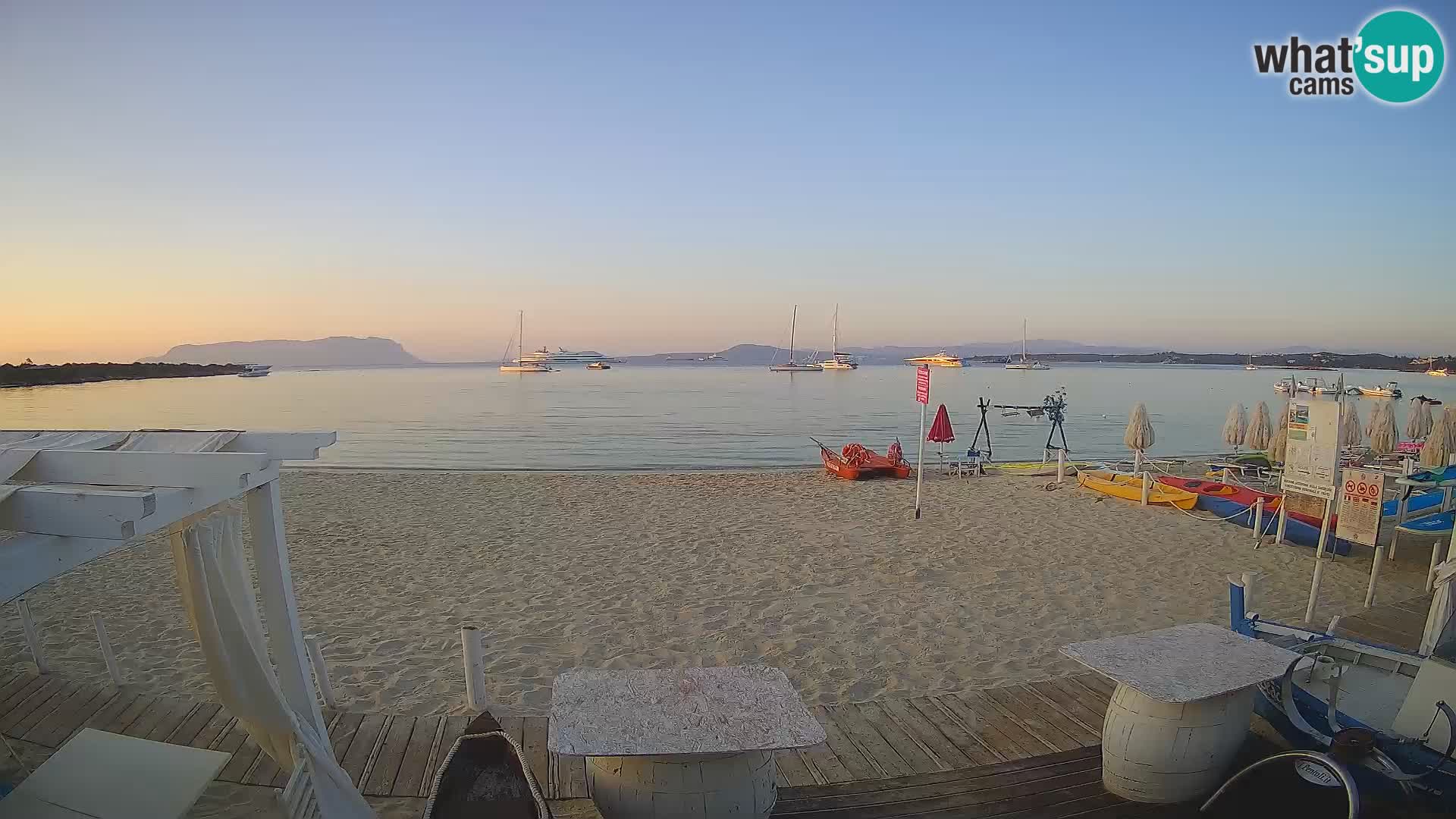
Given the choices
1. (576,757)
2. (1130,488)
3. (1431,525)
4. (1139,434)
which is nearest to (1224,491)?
(1130,488)

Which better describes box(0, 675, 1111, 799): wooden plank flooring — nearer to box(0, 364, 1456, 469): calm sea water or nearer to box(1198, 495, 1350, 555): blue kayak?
box(1198, 495, 1350, 555): blue kayak

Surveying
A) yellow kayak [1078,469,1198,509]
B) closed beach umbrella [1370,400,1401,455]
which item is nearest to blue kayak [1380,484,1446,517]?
yellow kayak [1078,469,1198,509]

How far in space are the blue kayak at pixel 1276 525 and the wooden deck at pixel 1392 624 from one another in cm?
260

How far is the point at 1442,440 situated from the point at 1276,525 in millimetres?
4438

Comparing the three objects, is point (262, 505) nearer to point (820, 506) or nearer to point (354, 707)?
point (354, 707)

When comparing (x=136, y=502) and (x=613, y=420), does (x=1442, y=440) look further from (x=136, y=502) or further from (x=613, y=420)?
(x=613, y=420)

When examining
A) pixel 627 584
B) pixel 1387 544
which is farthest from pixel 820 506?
pixel 1387 544

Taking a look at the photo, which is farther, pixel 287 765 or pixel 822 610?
pixel 822 610

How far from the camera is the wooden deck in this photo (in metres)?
5.87

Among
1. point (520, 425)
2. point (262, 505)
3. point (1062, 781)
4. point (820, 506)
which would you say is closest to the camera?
point (262, 505)

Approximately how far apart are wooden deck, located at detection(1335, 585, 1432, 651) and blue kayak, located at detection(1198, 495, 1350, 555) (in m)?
2.60

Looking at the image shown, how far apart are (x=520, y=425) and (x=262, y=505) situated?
32.7 metres

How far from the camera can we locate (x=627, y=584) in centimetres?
851

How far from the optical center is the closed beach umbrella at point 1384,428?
1394 centimetres
